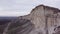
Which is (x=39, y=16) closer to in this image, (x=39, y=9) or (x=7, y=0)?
(x=39, y=9)

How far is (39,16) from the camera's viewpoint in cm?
167

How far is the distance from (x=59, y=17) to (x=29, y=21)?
38cm

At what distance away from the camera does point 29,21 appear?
5.89 ft

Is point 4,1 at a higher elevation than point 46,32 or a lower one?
higher

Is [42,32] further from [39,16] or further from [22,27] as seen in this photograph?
[22,27]

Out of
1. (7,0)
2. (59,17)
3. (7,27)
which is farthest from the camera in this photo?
(7,0)

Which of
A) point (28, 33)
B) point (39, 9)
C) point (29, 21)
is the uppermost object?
point (39, 9)

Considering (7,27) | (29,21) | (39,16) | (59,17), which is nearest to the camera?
(59,17)

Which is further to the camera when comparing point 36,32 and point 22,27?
point 22,27

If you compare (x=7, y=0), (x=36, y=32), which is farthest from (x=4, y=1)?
(x=36, y=32)

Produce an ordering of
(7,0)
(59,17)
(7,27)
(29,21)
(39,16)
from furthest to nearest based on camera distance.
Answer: (7,0), (7,27), (29,21), (39,16), (59,17)

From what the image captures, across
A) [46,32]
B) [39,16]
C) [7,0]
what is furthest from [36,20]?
[7,0]

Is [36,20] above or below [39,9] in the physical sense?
below

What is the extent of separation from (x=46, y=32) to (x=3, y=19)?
2.15ft
